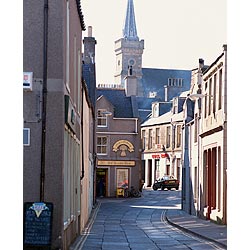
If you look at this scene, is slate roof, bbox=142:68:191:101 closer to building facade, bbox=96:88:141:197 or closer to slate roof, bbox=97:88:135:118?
slate roof, bbox=97:88:135:118

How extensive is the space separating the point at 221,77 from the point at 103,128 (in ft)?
85.1

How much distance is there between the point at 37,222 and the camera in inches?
494

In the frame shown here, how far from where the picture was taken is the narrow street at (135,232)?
17719 mm

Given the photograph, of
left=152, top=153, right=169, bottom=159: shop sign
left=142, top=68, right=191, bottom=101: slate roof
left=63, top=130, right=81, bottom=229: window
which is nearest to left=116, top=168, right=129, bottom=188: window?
left=152, top=153, right=169, bottom=159: shop sign

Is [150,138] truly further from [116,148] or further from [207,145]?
[207,145]

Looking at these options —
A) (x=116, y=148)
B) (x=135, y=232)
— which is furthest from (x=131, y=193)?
(x=135, y=232)

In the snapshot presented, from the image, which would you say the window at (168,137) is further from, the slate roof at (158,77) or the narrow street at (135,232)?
the slate roof at (158,77)

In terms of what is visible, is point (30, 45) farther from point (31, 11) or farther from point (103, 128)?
point (103, 128)

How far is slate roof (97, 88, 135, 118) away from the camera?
5163 cm

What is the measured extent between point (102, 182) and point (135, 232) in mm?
26994

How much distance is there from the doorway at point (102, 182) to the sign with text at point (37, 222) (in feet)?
119

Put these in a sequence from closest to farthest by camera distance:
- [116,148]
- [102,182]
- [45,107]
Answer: [45,107] → [102,182] → [116,148]
